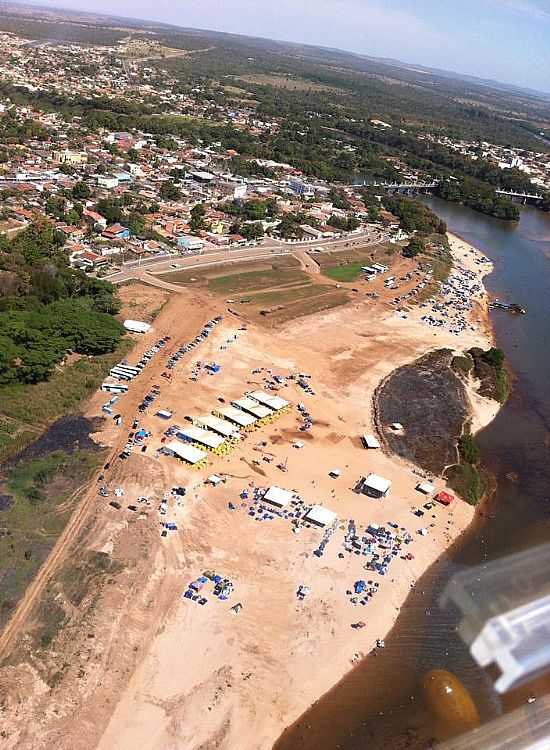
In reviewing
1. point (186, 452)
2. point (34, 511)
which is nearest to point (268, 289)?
point (186, 452)

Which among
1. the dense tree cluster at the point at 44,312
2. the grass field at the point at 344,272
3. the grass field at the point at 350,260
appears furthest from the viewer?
the grass field at the point at 350,260

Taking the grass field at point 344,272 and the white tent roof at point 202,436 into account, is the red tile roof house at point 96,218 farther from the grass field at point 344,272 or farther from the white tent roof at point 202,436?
the white tent roof at point 202,436

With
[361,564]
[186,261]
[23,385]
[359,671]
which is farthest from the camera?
[186,261]

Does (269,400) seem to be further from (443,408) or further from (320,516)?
(443,408)

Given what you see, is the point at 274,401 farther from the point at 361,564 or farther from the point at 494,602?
the point at 494,602

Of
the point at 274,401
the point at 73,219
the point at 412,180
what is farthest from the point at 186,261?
the point at 412,180

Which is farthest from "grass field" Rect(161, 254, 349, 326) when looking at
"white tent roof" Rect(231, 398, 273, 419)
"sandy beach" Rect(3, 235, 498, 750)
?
"white tent roof" Rect(231, 398, 273, 419)

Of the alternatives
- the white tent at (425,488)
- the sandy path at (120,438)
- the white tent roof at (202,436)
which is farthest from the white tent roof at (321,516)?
the sandy path at (120,438)
